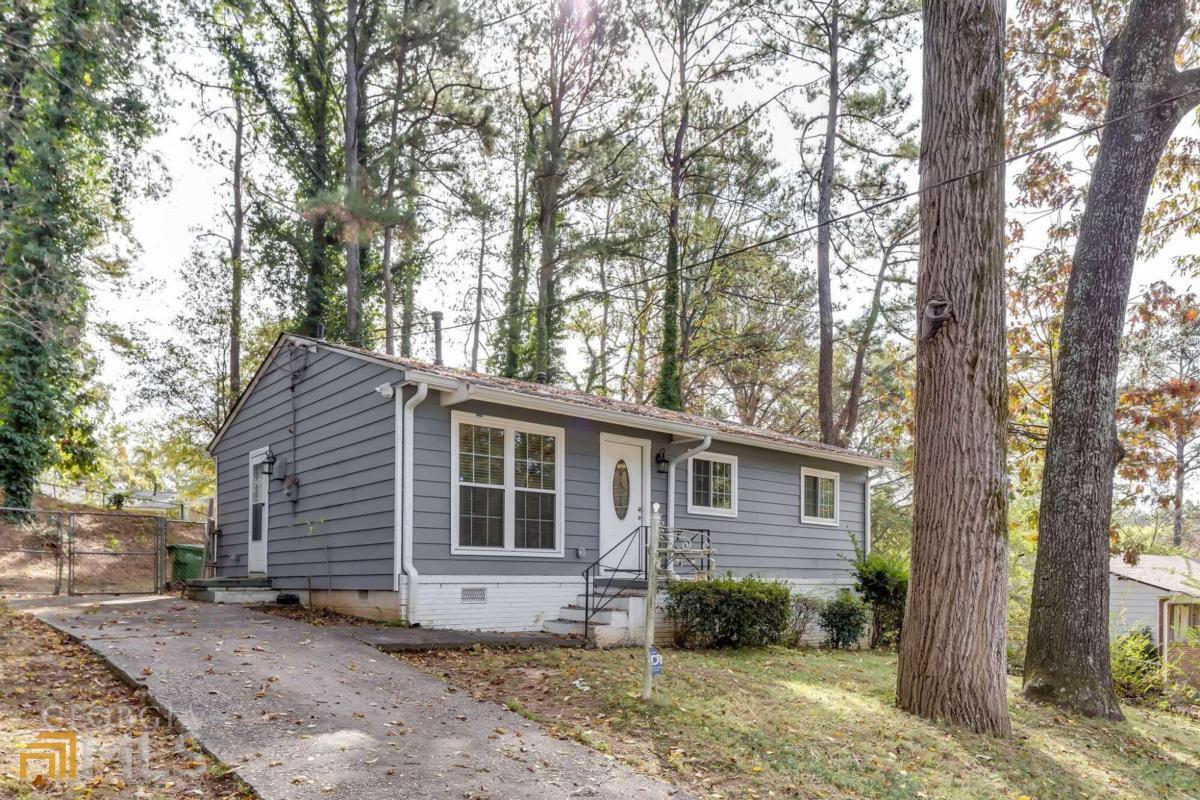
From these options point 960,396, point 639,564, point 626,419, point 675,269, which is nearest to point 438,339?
point 675,269

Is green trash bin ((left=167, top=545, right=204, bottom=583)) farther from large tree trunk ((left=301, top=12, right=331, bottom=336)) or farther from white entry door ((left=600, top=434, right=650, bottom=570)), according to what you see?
white entry door ((left=600, top=434, right=650, bottom=570))

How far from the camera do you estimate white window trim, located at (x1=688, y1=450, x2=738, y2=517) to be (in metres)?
12.4

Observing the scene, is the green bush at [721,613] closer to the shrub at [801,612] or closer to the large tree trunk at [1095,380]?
the shrub at [801,612]

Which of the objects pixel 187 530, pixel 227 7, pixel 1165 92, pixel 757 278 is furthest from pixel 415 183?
pixel 1165 92

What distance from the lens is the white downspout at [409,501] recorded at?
916cm

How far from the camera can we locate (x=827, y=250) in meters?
20.5

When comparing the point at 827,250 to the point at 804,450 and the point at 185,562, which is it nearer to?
the point at 804,450

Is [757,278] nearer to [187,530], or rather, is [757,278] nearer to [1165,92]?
[1165,92]

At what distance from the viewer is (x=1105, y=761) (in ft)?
21.4

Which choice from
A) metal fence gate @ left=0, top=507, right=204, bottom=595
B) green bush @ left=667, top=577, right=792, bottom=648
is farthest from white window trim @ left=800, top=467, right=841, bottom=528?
metal fence gate @ left=0, top=507, right=204, bottom=595

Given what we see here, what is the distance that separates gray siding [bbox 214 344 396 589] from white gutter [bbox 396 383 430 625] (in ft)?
0.62

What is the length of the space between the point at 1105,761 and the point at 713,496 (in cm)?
682

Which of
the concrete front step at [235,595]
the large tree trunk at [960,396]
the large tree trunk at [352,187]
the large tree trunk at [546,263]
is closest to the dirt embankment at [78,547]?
the concrete front step at [235,595]

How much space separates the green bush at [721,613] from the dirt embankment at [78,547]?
8103 mm
